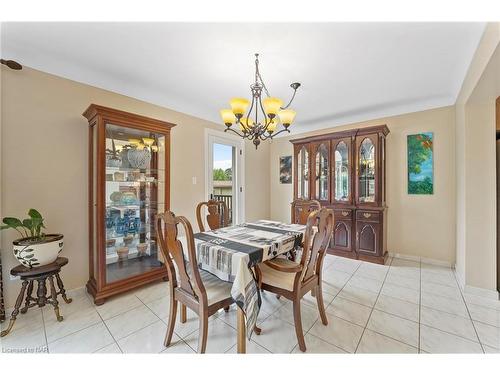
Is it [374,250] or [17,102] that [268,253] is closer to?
[374,250]

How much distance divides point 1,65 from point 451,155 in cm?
510

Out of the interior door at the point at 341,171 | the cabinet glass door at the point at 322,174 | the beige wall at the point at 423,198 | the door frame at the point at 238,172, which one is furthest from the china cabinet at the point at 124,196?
the beige wall at the point at 423,198

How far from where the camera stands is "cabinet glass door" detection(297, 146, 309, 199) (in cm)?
387

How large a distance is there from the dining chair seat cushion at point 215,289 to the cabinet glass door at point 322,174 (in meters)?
2.53

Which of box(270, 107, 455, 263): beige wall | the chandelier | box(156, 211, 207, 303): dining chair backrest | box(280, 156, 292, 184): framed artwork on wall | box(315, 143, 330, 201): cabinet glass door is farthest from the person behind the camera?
box(280, 156, 292, 184): framed artwork on wall

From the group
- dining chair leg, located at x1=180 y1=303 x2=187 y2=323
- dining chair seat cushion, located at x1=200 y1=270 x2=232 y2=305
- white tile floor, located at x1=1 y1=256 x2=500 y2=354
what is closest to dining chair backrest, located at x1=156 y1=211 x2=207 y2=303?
dining chair seat cushion, located at x1=200 y1=270 x2=232 y2=305

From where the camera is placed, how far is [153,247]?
8.82 ft

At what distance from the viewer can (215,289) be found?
1.55m

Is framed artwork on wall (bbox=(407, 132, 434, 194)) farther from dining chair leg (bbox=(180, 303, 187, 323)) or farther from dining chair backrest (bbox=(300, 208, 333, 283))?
dining chair leg (bbox=(180, 303, 187, 323))

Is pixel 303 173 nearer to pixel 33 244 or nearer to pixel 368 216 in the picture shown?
pixel 368 216

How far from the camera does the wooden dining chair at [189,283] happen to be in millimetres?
1312

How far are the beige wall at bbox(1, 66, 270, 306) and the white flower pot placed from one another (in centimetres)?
31

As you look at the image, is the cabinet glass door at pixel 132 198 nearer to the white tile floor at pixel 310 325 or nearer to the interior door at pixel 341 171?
the white tile floor at pixel 310 325
